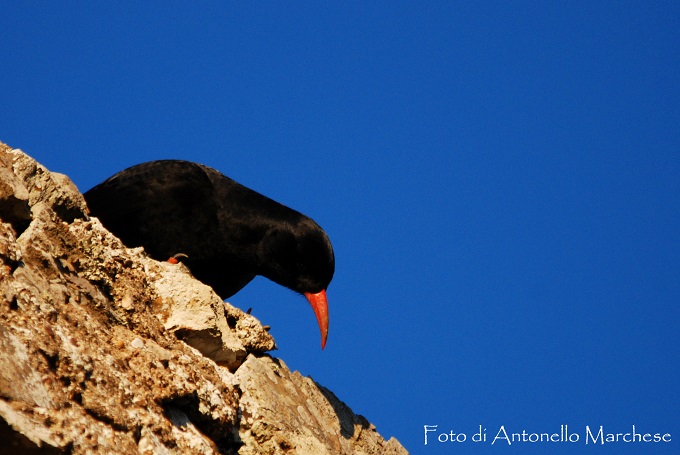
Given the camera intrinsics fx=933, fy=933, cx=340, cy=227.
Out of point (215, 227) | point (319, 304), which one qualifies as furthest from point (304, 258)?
point (215, 227)

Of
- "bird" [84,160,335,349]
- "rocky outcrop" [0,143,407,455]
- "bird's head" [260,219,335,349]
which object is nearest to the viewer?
"rocky outcrop" [0,143,407,455]

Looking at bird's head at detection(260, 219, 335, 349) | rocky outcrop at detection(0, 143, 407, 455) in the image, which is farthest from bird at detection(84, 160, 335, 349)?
rocky outcrop at detection(0, 143, 407, 455)

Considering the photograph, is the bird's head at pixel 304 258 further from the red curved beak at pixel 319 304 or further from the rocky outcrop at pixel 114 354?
the rocky outcrop at pixel 114 354

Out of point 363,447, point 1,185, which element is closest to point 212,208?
point 363,447

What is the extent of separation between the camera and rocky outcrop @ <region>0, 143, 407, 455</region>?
3.04m

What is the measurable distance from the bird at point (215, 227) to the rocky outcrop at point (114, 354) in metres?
3.16

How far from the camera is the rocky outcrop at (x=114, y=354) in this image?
9.96 ft

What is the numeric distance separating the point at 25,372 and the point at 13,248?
2.17 feet

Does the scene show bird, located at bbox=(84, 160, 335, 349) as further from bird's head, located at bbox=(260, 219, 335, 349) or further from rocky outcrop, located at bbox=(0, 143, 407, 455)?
rocky outcrop, located at bbox=(0, 143, 407, 455)

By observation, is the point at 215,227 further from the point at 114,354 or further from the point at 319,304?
the point at 114,354

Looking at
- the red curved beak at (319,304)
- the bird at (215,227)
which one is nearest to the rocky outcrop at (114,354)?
the bird at (215,227)

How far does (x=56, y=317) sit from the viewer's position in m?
3.41

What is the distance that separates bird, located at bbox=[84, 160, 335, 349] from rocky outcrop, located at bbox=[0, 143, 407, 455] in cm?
316

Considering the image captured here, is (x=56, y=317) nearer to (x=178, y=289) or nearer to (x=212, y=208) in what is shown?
(x=178, y=289)
